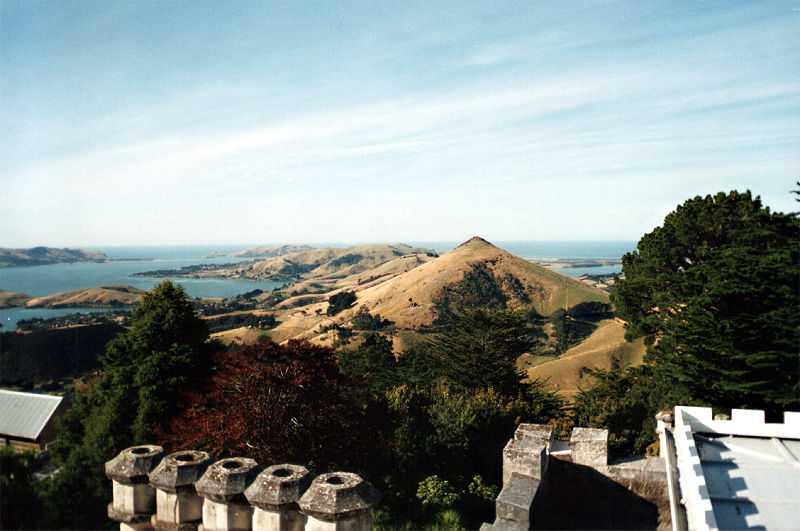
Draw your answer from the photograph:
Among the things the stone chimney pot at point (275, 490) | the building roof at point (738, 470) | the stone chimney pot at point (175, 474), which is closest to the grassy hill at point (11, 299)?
the stone chimney pot at point (175, 474)

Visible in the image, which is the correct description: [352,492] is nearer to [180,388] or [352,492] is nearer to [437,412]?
[180,388]

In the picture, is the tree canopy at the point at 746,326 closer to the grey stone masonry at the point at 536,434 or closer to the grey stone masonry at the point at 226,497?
the grey stone masonry at the point at 536,434

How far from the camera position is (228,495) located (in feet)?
10.7

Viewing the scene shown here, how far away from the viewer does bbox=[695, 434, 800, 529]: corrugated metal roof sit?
4508 mm

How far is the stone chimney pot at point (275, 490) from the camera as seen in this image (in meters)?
3.16

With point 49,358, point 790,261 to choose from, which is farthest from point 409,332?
point 49,358

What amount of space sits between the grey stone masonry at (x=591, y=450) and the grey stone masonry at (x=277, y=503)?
476 centimetres

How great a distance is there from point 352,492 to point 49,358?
406 inches

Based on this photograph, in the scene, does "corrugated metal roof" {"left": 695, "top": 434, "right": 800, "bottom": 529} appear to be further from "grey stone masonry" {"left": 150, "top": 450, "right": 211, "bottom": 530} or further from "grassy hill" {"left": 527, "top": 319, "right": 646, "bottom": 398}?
"grassy hill" {"left": 527, "top": 319, "right": 646, "bottom": 398}

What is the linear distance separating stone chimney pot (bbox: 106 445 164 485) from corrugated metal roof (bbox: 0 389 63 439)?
355 cm

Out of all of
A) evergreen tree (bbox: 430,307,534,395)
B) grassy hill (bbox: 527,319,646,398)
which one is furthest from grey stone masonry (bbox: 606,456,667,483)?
grassy hill (bbox: 527,319,646,398)

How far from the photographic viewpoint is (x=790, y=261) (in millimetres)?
16781

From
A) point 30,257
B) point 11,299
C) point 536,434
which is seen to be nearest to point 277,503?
point 536,434

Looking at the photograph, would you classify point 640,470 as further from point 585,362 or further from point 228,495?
point 585,362
